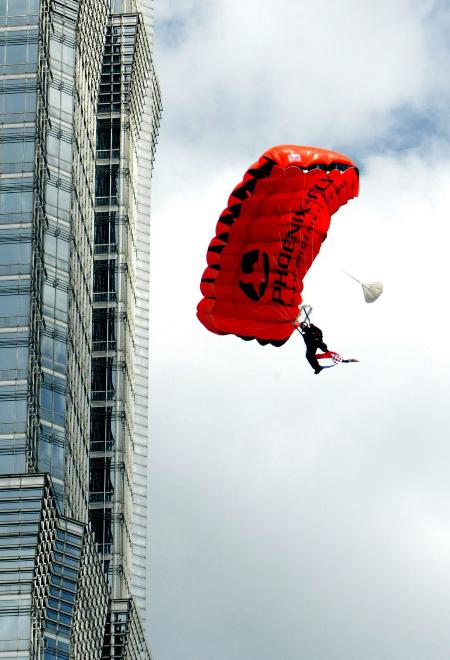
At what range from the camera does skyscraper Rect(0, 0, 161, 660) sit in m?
140

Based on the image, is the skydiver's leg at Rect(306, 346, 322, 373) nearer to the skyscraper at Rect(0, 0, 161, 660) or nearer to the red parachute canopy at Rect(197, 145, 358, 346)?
the red parachute canopy at Rect(197, 145, 358, 346)

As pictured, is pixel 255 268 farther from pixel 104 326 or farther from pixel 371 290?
pixel 104 326

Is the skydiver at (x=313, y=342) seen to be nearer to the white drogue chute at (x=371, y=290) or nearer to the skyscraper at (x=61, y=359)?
the white drogue chute at (x=371, y=290)

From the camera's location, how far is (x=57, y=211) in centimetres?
15312

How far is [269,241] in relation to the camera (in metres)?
98.8

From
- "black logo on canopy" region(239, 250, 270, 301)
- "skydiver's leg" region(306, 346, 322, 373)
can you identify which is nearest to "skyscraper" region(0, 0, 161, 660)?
"black logo on canopy" region(239, 250, 270, 301)

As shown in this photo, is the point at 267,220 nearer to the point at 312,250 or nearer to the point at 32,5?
the point at 312,250

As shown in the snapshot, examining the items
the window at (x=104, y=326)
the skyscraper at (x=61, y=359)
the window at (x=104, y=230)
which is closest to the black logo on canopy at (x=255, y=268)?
the skyscraper at (x=61, y=359)

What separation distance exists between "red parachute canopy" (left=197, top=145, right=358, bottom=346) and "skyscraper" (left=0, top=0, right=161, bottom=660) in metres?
43.4

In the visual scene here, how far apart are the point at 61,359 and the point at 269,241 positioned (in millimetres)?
52807

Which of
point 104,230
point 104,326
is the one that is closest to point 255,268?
point 104,326

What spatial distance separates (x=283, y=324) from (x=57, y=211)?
56733 mm

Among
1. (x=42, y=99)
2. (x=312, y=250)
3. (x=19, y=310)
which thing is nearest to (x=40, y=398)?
(x=19, y=310)

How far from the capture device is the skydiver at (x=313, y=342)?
96.0m
